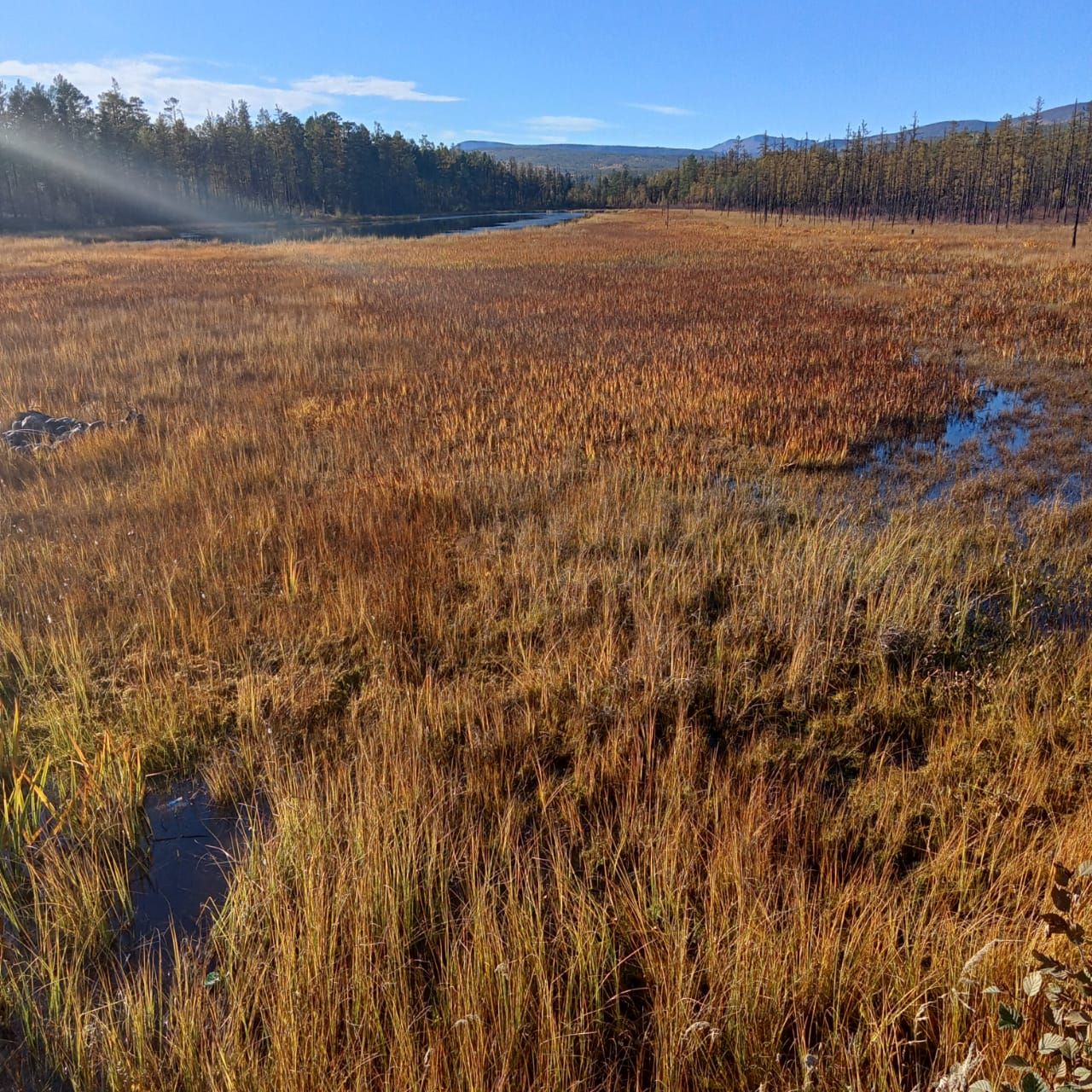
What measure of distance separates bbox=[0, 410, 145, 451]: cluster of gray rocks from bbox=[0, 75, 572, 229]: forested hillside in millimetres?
68304

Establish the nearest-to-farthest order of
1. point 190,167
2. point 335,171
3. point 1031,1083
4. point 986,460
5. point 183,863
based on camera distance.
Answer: point 1031,1083 < point 183,863 < point 986,460 < point 190,167 < point 335,171

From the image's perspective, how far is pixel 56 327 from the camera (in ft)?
49.3

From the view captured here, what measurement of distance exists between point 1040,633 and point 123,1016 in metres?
4.84

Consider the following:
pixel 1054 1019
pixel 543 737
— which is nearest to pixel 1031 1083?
pixel 1054 1019

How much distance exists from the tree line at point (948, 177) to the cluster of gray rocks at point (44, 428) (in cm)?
7717

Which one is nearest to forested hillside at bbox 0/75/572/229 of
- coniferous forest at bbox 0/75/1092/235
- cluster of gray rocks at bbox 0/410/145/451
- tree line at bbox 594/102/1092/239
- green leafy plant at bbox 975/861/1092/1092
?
coniferous forest at bbox 0/75/1092/235

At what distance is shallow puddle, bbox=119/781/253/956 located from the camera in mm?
2539

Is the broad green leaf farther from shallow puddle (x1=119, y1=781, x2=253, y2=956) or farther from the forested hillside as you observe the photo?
the forested hillside

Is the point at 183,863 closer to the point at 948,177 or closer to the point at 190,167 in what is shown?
the point at 190,167

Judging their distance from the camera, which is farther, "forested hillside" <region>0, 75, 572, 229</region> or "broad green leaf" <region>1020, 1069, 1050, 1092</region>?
"forested hillside" <region>0, 75, 572, 229</region>

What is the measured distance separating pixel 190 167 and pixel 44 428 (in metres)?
92.6

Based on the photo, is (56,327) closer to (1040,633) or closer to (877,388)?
(877,388)

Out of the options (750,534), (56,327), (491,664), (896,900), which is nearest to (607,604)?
(491,664)

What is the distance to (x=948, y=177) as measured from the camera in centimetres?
8606
